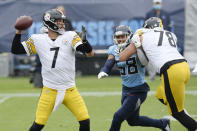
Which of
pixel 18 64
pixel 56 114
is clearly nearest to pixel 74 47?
pixel 56 114

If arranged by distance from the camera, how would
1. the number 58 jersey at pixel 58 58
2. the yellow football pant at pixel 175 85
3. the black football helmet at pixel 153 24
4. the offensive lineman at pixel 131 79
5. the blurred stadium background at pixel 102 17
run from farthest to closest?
the blurred stadium background at pixel 102 17
the offensive lineman at pixel 131 79
the black football helmet at pixel 153 24
the number 58 jersey at pixel 58 58
the yellow football pant at pixel 175 85

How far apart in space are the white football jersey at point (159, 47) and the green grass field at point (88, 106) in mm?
1767

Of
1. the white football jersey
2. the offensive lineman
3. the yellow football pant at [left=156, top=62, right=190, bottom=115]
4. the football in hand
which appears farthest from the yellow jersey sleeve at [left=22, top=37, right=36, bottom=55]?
the yellow football pant at [left=156, top=62, right=190, bottom=115]

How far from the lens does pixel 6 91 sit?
11.4m

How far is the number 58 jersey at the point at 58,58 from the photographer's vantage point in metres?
5.30

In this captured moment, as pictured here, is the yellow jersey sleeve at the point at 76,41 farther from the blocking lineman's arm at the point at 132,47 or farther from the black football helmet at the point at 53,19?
the blocking lineman's arm at the point at 132,47

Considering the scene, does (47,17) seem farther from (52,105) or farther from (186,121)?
(186,121)

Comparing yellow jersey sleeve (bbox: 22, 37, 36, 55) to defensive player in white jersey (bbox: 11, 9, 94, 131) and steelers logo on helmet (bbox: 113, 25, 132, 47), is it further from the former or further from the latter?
steelers logo on helmet (bbox: 113, 25, 132, 47)

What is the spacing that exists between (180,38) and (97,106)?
5934mm

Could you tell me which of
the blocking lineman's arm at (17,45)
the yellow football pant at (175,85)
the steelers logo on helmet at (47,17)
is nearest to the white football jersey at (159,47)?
the yellow football pant at (175,85)

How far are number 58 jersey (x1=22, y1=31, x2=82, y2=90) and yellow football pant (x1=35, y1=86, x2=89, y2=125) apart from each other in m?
0.09

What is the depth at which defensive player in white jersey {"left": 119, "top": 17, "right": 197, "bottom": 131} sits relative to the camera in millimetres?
5086

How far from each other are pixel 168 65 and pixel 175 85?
0.25 metres

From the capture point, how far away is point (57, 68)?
5309mm
